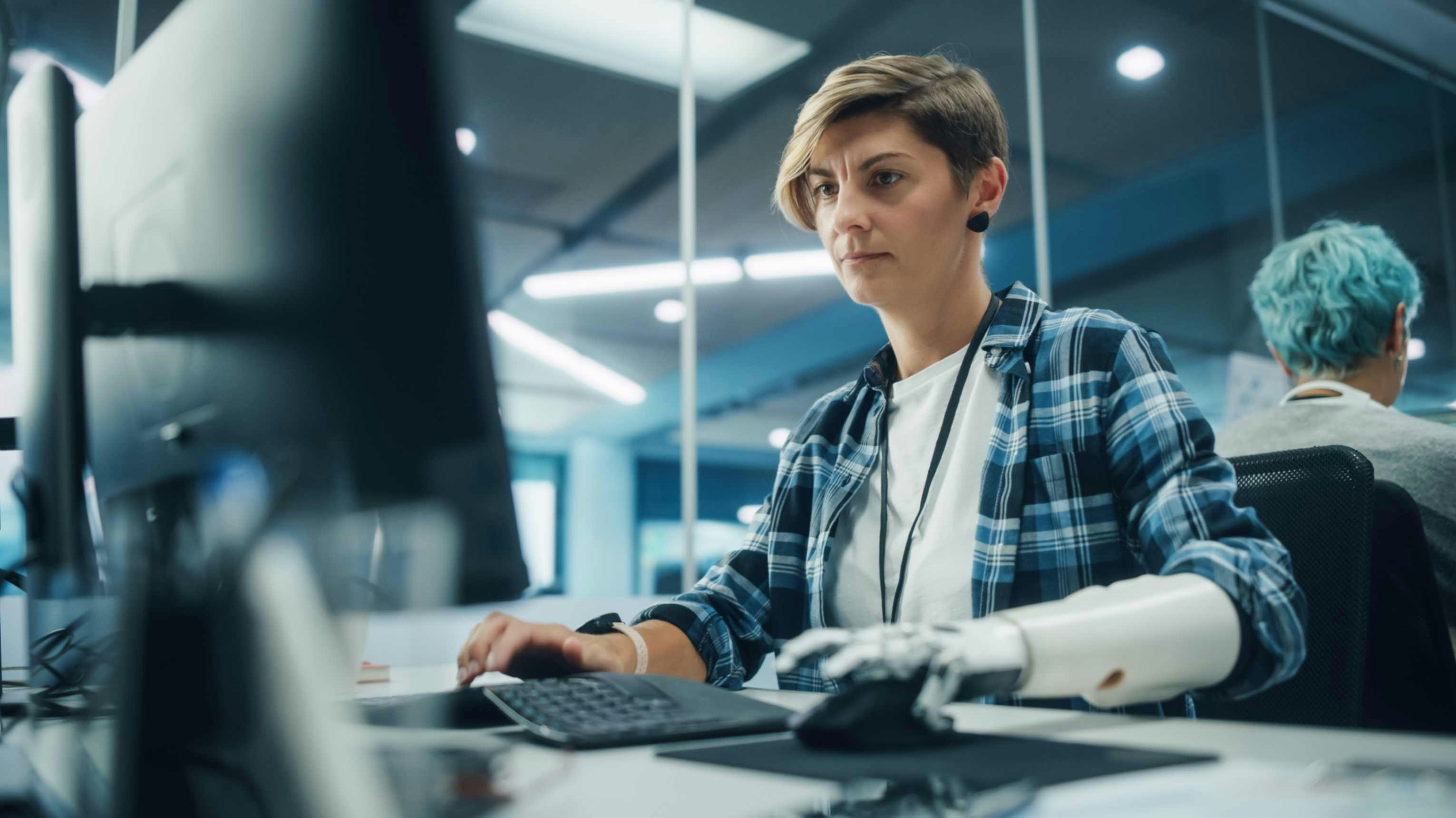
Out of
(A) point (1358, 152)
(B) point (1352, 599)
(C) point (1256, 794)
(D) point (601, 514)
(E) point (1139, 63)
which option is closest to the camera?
(C) point (1256, 794)

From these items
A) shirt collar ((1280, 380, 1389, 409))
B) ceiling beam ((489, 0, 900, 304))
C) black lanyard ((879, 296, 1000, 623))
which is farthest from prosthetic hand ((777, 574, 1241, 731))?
ceiling beam ((489, 0, 900, 304))

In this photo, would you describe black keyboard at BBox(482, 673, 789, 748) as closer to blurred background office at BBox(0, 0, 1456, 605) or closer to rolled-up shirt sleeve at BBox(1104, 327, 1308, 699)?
rolled-up shirt sleeve at BBox(1104, 327, 1308, 699)

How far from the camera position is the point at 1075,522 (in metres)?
1.11

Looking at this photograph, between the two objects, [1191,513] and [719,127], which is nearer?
[1191,513]

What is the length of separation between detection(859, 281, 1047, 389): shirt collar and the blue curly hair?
979 mm

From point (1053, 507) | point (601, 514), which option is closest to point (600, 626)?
Answer: point (1053, 507)

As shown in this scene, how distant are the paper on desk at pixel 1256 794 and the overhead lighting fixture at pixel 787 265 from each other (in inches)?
110

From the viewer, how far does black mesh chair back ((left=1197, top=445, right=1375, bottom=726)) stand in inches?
43.8

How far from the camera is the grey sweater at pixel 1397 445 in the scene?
5.18 ft

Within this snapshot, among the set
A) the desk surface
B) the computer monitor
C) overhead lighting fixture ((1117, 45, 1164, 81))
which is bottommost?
the desk surface

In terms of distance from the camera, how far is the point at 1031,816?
0.43 meters

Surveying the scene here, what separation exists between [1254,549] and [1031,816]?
0.51 metres

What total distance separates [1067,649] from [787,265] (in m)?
2.74

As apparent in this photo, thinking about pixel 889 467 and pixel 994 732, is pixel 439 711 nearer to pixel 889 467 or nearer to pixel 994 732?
pixel 994 732
